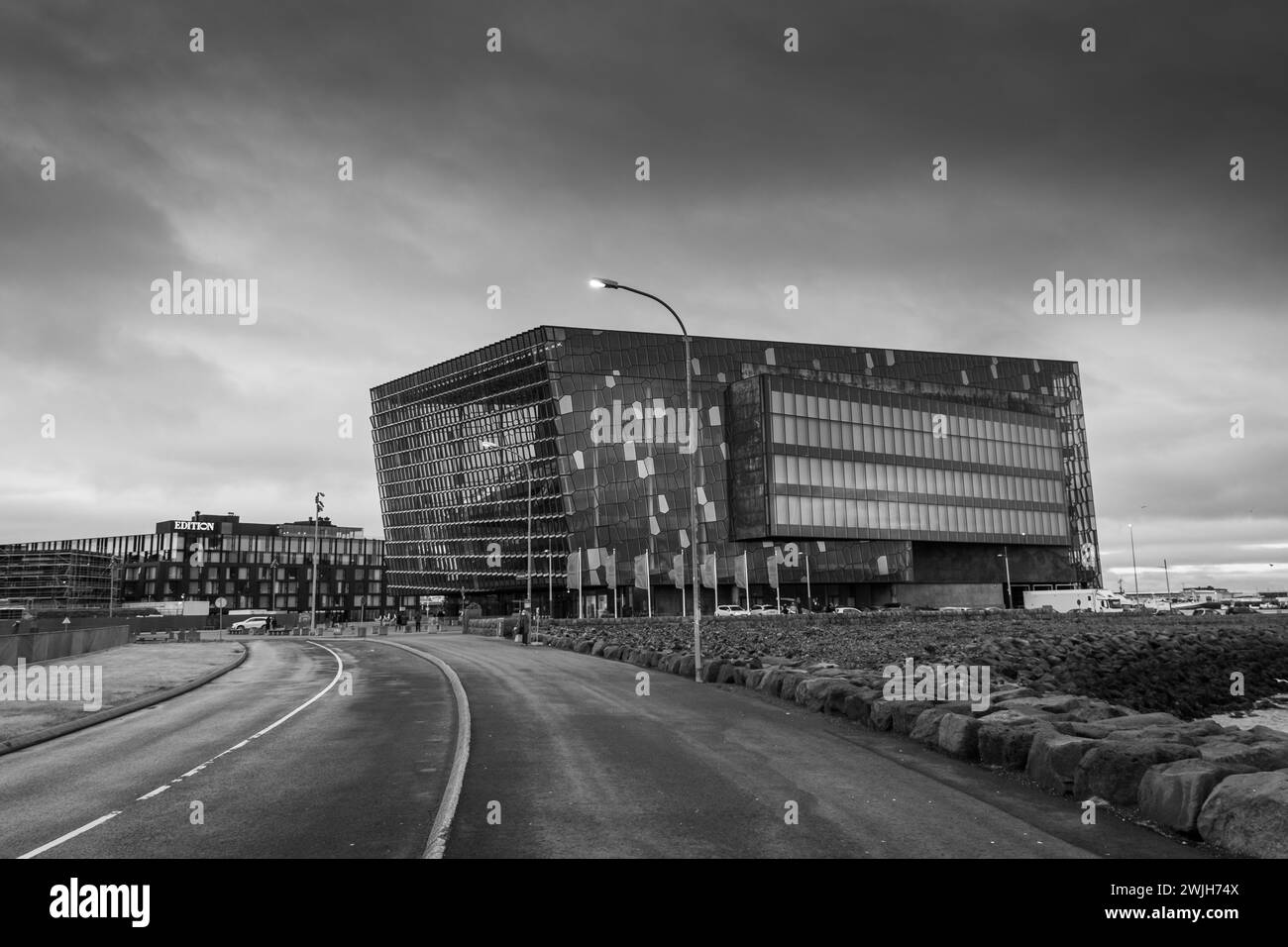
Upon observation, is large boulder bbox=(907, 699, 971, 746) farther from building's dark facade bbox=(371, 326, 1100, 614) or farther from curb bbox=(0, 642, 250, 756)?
building's dark facade bbox=(371, 326, 1100, 614)

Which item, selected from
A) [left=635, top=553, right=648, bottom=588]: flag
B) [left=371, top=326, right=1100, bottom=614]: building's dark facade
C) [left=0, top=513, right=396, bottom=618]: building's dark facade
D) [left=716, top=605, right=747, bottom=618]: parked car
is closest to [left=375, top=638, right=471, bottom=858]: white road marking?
[left=635, top=553, right=648, bottom=588]: flag

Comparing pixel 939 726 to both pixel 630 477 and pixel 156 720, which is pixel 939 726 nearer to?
pixel 156 720

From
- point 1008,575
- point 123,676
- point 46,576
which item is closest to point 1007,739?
point 123,676

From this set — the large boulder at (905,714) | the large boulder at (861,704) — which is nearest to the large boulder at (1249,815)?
the large boulder at (905,714)

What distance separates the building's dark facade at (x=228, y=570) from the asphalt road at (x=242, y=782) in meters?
153

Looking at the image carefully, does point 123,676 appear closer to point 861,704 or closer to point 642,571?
point 861,704

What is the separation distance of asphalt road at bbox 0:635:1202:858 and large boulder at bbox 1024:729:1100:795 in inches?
13.6

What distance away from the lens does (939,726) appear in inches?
514

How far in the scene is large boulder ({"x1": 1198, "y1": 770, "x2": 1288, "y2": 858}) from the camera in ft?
24.3

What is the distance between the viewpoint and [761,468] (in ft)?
296

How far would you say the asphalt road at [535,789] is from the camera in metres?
8.13
